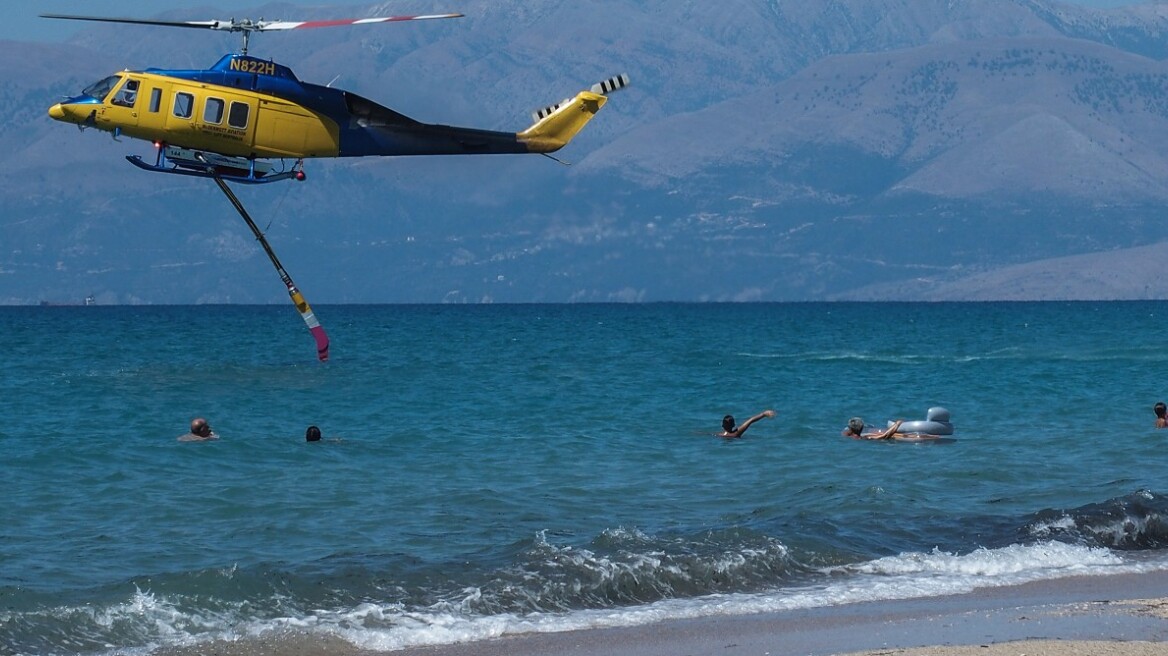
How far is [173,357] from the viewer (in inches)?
3059

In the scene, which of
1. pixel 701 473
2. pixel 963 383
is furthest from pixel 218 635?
pixel 963 383

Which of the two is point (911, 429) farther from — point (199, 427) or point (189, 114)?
point (189, 114)

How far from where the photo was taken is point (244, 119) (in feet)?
99.2

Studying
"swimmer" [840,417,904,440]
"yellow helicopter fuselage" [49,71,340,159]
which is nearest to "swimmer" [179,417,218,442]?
"yellow helicopter fuselage" [49,71,340,159]

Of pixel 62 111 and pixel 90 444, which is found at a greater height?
pixel 62 111

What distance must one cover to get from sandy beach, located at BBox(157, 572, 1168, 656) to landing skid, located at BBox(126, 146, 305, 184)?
14.0 m

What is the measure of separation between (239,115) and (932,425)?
15101 millimetres

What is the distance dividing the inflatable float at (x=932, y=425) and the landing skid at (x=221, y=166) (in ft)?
42.9

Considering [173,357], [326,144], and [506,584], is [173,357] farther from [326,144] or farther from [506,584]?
[506,584]

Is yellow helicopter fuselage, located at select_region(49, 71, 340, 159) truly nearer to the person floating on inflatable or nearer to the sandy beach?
the person floating on inflatable

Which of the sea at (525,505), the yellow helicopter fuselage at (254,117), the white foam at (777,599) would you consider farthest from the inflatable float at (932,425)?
the white foam at (777,599)

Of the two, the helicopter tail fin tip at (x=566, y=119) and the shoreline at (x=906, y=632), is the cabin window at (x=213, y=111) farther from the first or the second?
the shoreline at (x=906, y=632)

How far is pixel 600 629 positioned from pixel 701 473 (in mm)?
11580

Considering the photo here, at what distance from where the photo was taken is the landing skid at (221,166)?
30.0 meters
